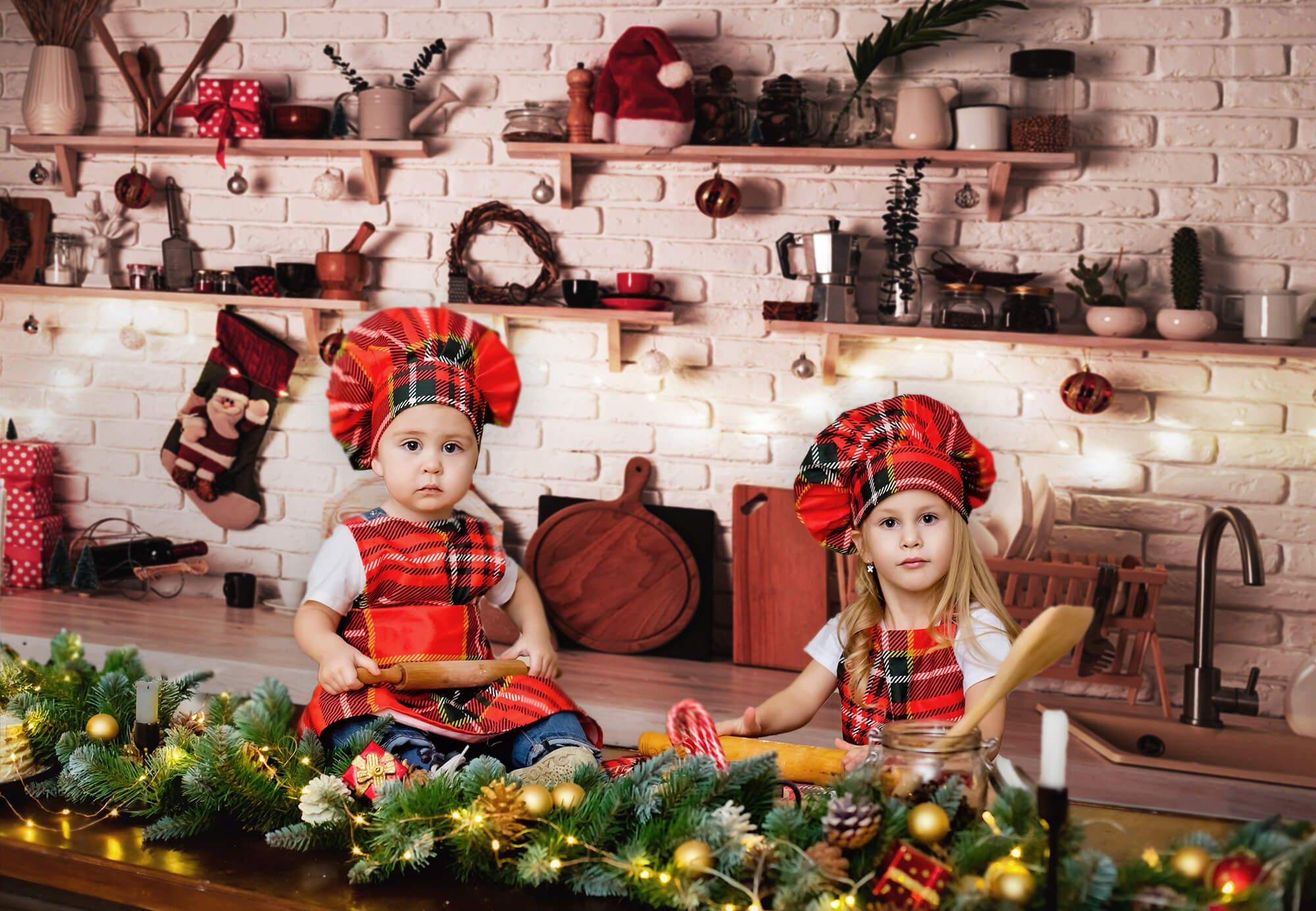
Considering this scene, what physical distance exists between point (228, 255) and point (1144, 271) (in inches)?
80.4

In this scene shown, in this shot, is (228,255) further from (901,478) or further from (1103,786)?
(1103,786)

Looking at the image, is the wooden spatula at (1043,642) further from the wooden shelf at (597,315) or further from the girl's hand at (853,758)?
the wooden shelf at (597,315)

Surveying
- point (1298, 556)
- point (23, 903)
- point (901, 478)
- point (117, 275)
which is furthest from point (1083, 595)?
point (117, 275)

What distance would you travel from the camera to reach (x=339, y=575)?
3.90ft

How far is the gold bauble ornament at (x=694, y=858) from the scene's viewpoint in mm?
796

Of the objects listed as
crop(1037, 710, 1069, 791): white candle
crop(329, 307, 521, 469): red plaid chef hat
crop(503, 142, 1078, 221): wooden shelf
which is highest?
crop(503, 142, 1078, 221): wooden shelf

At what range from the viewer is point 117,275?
2.68 m

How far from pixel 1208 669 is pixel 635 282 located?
50.5 inches

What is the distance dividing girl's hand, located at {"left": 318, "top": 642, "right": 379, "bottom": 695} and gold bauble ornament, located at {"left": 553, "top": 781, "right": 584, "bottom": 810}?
0.28 metres

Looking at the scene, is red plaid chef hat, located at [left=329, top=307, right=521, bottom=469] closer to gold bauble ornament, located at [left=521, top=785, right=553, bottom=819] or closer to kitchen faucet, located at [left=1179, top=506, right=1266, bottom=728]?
gold bauble ornament, located at [left=521, top=785, right=553, bottom=819]

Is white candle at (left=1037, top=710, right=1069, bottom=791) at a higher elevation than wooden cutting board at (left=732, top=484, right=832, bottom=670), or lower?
higher

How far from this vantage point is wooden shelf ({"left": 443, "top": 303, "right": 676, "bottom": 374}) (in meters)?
2.25

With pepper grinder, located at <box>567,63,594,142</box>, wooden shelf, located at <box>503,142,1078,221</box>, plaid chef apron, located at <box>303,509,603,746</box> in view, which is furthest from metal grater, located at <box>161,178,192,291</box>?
plaid chef apron, located at <box>303,509,603,746</box>

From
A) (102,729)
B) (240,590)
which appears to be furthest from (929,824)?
(240,590)
